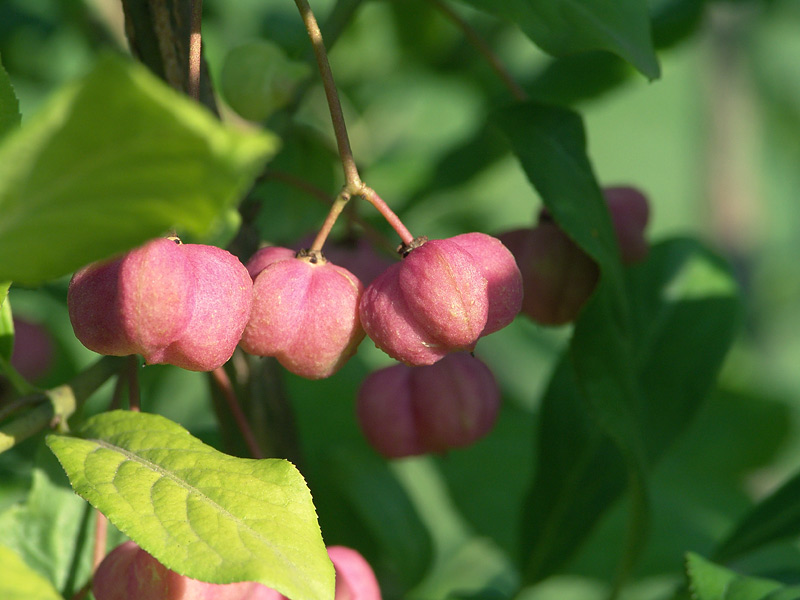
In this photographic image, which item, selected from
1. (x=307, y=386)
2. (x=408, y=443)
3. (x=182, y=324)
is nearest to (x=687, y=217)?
(x=307, y=386)

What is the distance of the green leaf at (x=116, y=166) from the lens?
0.33 meters

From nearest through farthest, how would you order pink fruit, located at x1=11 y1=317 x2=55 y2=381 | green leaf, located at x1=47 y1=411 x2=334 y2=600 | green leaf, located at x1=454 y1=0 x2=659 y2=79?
green leaf, located at x1=47 y1=411 x2=334 y2=600, green leaf, located at x1=454 y1=0 x2=659 y2=79, pink fruit, located at x1=11 y1=317 x2=55 y2=381

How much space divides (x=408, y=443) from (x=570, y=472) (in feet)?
0.81

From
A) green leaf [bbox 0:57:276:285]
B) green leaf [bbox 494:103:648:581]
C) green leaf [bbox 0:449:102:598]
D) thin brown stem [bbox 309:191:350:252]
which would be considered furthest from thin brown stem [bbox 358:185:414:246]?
green leaf [bbox 0:449:102:598]

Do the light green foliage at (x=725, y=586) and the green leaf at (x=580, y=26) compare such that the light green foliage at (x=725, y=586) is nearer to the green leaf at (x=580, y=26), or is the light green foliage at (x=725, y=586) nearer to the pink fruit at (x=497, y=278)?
the pink fruit at (x=497, y=278)

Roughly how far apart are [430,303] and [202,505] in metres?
0.18

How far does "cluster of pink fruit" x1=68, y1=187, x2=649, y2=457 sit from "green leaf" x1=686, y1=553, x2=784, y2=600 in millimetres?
214

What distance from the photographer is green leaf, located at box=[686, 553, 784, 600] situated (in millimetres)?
628

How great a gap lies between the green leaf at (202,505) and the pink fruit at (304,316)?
2.9 inches

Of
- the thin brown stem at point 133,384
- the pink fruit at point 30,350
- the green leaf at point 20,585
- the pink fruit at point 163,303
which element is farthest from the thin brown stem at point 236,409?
the pink fruit at point 30,350

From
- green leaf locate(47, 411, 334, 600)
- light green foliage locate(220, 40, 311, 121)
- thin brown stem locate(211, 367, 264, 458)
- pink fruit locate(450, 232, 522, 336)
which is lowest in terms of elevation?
thin brown stem locate(211, 367, 264, 458)

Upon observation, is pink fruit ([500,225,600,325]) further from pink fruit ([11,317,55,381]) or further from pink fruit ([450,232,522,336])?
pink fruit ([11,317,55,381])

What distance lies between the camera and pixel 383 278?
0.60 m

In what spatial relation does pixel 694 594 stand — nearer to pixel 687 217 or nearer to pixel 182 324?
pixel 182 324
